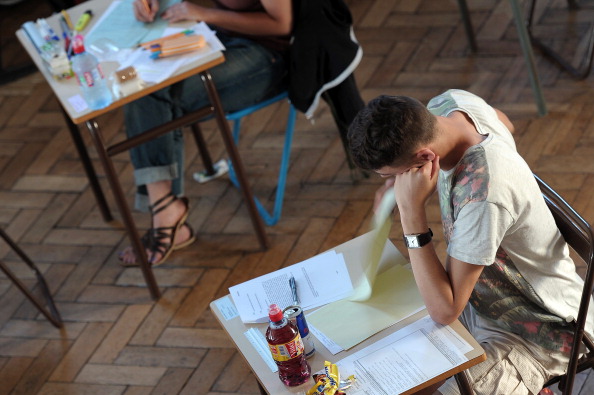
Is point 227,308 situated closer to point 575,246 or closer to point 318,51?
point 575,246

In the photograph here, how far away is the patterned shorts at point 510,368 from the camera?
6.16 feet

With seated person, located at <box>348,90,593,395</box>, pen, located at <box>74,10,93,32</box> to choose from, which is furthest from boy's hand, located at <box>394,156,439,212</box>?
pen, located at <box>74,10,93,32</box>

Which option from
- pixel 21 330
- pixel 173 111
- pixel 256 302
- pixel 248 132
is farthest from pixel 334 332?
pixel 248 132

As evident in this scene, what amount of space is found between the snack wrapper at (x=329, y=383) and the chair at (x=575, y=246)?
235mm

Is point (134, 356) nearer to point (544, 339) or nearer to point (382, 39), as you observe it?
point (544, 339)

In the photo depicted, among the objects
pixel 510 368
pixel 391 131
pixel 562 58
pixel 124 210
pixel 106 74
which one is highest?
pixel 391 131

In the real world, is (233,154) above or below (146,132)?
below

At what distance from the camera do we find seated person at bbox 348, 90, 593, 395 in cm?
177

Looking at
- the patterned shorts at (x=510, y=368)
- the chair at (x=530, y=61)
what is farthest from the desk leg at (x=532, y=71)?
the patterned shorts at (x=510, y=368)

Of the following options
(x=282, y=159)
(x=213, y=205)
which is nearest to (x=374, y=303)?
(x=282, y=159)

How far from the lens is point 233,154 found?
119 inches

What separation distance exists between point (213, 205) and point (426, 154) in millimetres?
1845

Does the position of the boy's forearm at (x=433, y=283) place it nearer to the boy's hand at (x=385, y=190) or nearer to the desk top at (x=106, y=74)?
the boy's hand at (x=385, y=190)

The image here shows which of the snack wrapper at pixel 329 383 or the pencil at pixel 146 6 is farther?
the pencil at pixel 146 6
